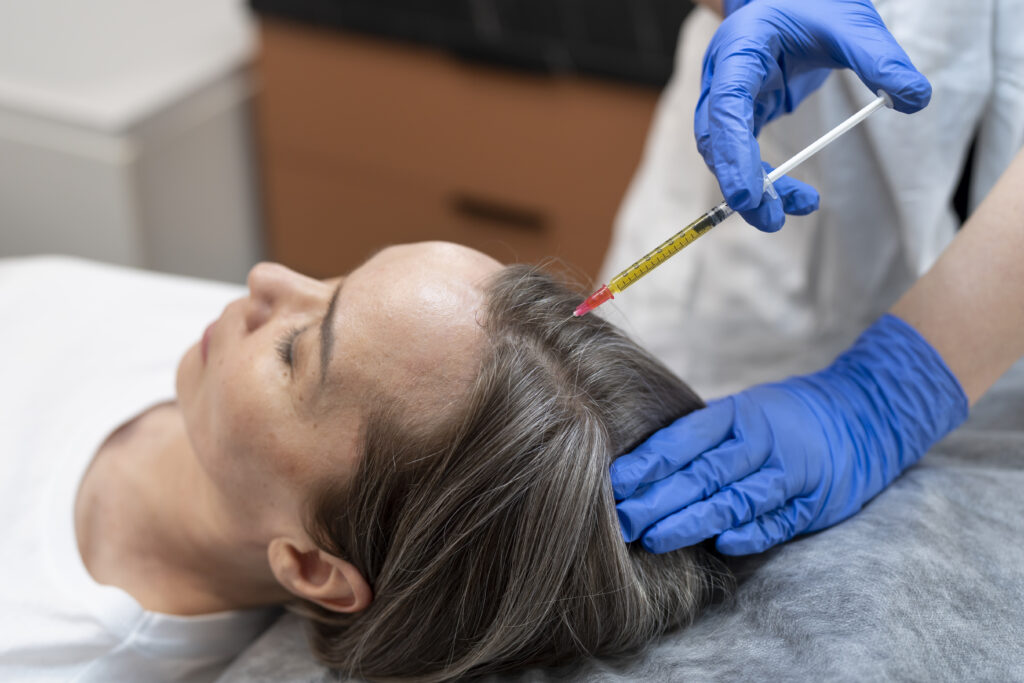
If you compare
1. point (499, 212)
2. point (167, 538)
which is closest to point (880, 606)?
point (167, 538)

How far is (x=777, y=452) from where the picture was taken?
0.86m

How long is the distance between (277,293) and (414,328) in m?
Answer: 0.21

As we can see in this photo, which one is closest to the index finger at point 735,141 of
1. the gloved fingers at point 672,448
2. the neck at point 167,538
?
the gloved fingers at point 672,448

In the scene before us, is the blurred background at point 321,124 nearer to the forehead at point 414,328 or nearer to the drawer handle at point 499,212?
the drawer handle at point 499,212

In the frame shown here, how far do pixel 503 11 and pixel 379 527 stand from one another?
1387 millimetres

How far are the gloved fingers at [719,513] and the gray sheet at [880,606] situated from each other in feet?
0.23

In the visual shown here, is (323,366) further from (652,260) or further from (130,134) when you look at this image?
(130,134)

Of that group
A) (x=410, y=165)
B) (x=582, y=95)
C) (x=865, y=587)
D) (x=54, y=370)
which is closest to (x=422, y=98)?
(x=410, y=165)

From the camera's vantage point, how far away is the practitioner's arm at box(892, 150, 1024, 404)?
3.01 ft

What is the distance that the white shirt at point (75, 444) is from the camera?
100 cm

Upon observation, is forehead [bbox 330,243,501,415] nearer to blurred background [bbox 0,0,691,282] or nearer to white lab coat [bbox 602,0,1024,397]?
white lab coat [bbox 602,0,1024,397]

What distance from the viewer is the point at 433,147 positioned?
84.3 inches

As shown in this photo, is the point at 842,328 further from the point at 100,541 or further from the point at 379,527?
the point at 100,541

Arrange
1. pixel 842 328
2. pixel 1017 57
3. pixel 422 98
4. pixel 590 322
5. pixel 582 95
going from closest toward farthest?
pixel 590 322 → pixel 1017 57 → pixel 842 328 → pixel 582 95 → pixel 422 98
